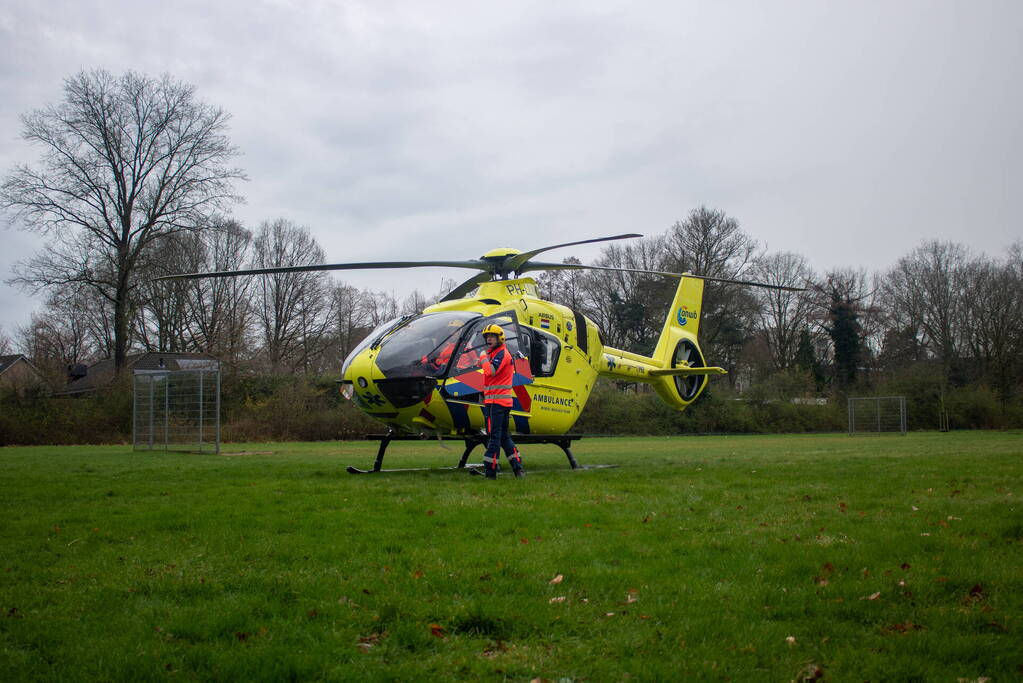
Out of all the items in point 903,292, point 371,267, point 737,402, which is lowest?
point 737,402

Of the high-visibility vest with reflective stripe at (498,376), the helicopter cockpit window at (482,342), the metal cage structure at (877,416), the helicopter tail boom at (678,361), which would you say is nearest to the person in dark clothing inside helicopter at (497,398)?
the high-visibility vest with reflective stripe at (498,376)

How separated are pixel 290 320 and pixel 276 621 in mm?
54428

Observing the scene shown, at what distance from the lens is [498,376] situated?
11414 mm

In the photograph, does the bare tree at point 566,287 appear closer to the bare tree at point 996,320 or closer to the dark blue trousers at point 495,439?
the bare tree at point 996,320

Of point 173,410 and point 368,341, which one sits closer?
point 368,341

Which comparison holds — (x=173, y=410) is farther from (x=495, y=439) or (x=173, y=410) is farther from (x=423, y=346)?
(x=495, y=439)

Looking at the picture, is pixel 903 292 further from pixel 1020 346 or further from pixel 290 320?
pixel 290 320

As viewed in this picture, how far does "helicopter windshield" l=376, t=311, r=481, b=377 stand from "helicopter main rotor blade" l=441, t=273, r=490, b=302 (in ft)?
5.98

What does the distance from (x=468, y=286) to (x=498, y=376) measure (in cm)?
419

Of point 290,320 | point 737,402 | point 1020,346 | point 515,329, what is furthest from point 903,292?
point 515,329

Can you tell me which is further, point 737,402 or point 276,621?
point 737,402

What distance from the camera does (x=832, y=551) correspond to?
5703 millimetres

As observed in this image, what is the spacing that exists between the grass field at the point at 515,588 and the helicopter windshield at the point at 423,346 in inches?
155

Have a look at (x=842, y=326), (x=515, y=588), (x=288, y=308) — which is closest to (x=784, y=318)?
(x=842, y=326)
